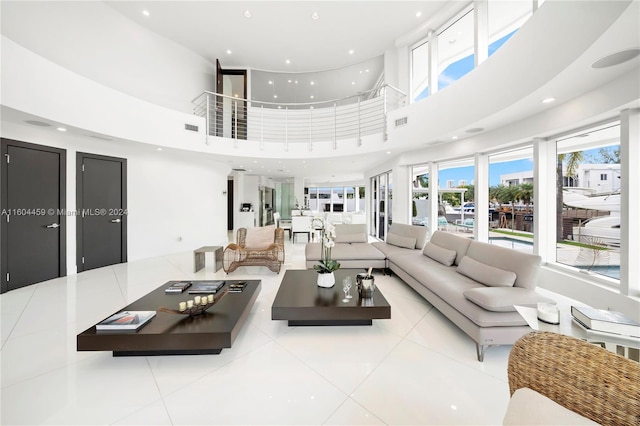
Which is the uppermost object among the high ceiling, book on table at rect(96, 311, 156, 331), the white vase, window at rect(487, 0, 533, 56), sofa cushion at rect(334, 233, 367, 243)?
the high ceiling

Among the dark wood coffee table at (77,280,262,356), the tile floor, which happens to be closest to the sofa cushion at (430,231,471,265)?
the tile floor

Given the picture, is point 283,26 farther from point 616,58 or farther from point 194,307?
point 194,307

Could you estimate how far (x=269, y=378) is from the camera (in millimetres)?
1955

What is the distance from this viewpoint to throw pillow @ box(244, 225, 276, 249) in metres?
5.32

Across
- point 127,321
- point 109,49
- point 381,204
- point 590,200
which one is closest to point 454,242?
point 590,200

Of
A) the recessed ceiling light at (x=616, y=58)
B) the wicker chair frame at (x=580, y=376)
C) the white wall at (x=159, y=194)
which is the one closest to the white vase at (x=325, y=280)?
the wicker chair frame at (x=580, y=376)

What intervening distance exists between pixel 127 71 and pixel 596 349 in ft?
28.2

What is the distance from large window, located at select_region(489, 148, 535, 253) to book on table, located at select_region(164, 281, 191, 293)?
17.6ft

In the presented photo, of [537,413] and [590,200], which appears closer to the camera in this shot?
[537,413]

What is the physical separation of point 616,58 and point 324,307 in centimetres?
359

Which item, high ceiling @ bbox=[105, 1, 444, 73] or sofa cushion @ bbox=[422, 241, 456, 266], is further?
high ceiling @ bbox=[105, 1, 444, 73]

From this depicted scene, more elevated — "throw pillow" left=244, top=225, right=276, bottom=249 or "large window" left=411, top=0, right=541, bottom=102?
"large window" left=411, top=0, right=541, bottom=102

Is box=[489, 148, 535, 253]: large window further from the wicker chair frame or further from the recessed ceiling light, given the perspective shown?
the wicker chair frame

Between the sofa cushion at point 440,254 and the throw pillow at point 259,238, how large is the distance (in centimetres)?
323
